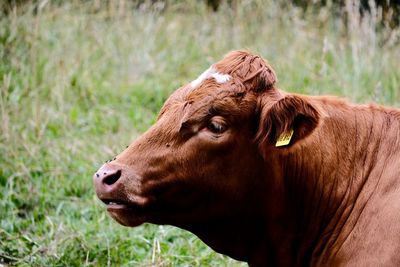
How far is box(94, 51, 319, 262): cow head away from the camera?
4.23 metres

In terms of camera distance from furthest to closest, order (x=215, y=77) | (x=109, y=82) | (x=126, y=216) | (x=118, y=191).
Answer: (x=109, y=82) < (x=215, y=77) < (x=126, y=216) < (x=118, y=191)

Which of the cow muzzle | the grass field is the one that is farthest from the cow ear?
the grass field

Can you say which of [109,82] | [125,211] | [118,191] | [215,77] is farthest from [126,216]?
[109,82]

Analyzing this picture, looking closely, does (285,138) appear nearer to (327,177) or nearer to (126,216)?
(327,177)

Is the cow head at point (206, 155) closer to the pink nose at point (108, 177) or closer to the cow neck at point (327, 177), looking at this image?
the pink nose at point (108, 177)

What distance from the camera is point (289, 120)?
4203mm

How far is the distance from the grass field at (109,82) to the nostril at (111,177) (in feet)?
4.66

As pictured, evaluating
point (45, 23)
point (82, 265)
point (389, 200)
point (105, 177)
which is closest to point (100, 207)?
point (82, 265)

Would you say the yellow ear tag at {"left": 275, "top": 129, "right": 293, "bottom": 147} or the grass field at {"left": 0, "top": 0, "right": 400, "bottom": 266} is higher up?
the yellow ear tag at {"left": 275, "top": 129, "right": 293, "bottom": 147}

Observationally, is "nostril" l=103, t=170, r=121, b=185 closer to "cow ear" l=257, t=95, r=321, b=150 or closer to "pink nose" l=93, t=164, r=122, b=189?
"pink nose" l=93, t=164, r=122, b=189

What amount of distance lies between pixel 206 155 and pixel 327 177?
24.1 inches

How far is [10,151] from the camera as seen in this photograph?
7426 millimetres

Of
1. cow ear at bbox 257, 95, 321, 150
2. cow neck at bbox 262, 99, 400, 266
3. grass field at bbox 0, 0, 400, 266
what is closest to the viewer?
cow ear at bbox 257, 95, 321, 150

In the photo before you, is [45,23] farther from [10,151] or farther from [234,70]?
[234,70]
